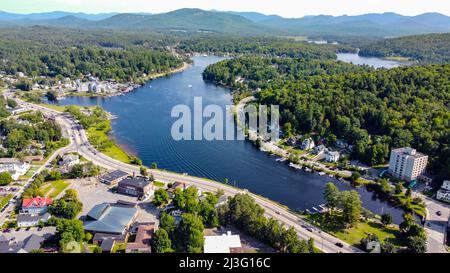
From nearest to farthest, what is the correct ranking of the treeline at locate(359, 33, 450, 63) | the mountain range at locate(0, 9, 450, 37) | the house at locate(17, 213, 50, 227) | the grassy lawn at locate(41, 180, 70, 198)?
the house at locate(17, 213, 50, 227) → the grassy lawn at locate(41, 180, 70, 198) → the treeline at locate(359, 33, 450, 63) → the mountain range at locate(0, 9, 450, 37)

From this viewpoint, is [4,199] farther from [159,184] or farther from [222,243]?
[222,243]

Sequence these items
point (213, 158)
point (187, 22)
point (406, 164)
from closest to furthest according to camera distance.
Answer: point (406, 164) < point (213, 158) < point (187, 22)

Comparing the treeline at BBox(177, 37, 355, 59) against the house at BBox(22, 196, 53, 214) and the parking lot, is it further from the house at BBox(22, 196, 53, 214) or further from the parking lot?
the house at BBox(22, 196, 53, 214)

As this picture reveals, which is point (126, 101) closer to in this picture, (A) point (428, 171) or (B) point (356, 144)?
(B) point (356, 144)

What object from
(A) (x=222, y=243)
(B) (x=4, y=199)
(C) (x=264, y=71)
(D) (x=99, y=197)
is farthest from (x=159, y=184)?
(C) (x=264, y=71)

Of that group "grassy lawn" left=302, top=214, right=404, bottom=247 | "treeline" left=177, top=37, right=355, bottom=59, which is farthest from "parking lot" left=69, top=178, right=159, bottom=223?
"treeline" left=177, top=37, right=355, bottom=59

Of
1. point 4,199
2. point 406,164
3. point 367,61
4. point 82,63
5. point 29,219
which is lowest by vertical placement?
point 4,199

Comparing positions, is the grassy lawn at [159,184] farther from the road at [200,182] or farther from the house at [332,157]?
the house at [332,157]
